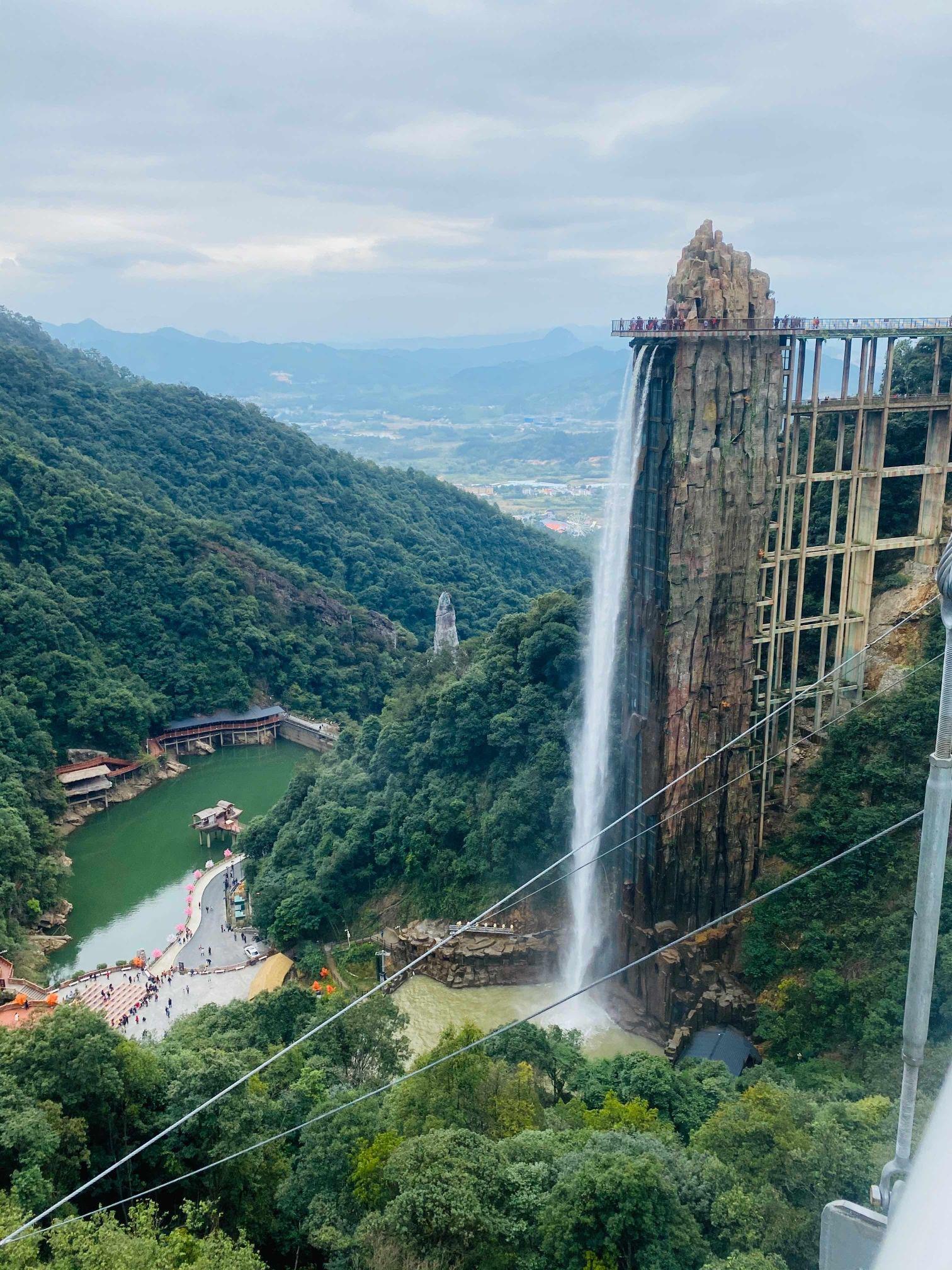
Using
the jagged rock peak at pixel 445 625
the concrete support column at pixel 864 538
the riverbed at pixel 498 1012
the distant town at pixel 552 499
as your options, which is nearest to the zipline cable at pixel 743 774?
the concrete support column at pixel 864 538

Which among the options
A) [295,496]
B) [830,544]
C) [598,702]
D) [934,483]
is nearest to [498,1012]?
[598,702]

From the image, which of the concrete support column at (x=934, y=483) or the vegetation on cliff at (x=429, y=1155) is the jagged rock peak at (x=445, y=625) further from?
the vegetation on cliff at (x=429, y=1155)

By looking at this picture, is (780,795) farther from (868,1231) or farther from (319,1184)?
(868,1231)

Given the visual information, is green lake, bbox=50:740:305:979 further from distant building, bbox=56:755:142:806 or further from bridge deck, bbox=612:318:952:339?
bridge deck, bbox=612:318:952:339

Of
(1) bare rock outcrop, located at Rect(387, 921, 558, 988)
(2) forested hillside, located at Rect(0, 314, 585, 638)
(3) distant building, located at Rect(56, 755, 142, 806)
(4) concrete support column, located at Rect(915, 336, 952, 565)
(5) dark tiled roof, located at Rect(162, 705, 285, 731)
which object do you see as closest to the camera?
(4) concrete support column, located at Rect(915, 336, 952, 565)

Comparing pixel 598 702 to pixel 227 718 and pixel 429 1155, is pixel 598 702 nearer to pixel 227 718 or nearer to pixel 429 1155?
pixel 429 1155

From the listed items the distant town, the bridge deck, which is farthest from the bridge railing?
the distant town

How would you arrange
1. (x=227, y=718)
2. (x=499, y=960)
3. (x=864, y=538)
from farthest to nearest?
(x=227, y=718) < (x=499, y=960) < (x=864, y=538)

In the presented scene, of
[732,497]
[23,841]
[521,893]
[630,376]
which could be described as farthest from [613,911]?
[23,841]
